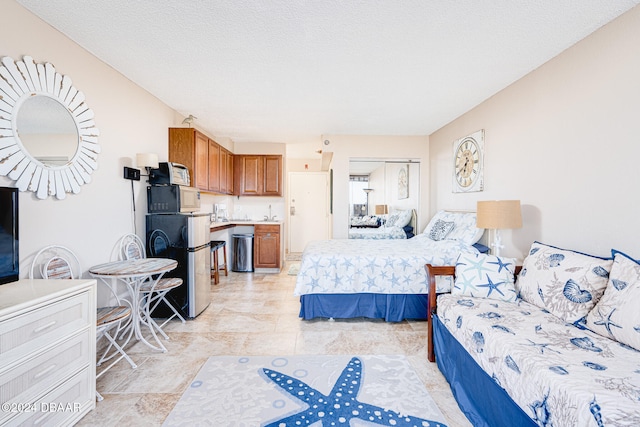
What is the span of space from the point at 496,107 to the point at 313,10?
7.79 feet

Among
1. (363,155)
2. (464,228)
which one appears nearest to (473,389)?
(464,228)

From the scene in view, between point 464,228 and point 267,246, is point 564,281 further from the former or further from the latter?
point 267,246

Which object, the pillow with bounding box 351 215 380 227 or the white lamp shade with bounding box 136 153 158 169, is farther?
the pillow with bounding box 351 215 380 227

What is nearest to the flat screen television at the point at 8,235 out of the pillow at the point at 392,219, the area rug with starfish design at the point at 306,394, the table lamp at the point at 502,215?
the area rug with starfish design at the point at 306,394

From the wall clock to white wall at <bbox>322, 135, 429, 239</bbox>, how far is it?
926mm

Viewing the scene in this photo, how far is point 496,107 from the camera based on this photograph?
300cm

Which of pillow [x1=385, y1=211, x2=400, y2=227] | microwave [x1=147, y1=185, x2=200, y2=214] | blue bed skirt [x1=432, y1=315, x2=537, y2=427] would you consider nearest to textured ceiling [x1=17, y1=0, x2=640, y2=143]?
microwave [x1=147, y1=185, x2=200, y2=214]

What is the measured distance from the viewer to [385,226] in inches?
185

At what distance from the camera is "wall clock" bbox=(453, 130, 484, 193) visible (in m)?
3.28

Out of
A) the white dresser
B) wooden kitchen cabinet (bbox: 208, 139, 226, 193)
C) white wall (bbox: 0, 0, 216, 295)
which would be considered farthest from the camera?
wooden kitchen cabinet (bbox: 208, 139, 226, 193)

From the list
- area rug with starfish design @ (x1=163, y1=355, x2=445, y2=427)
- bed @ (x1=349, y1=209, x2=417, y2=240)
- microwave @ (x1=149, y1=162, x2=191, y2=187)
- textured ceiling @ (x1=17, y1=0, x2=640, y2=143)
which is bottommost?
area rug with starfish design @ (x1=163, y1=355, x2=445, y2=427)

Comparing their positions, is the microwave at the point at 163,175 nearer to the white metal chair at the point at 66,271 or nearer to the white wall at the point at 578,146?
the white metal chair at the point at 66,271

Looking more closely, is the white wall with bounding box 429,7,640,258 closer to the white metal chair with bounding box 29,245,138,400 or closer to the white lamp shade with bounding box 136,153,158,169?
the white metal chair with bounding box 29,245,138,400

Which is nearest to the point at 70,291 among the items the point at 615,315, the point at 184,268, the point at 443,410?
the point at 184,268
